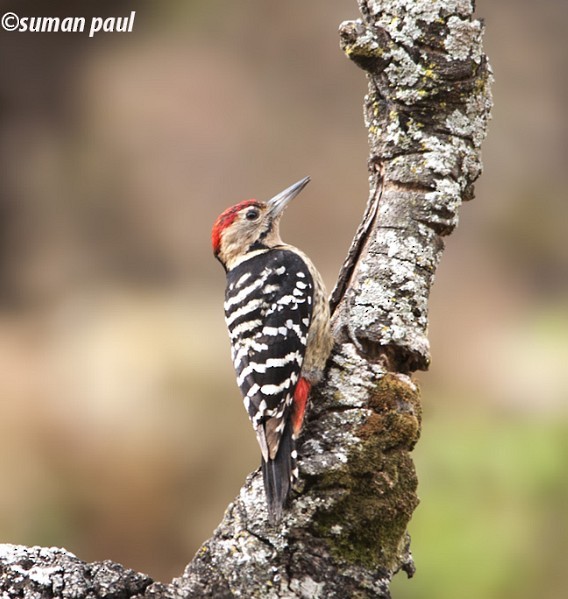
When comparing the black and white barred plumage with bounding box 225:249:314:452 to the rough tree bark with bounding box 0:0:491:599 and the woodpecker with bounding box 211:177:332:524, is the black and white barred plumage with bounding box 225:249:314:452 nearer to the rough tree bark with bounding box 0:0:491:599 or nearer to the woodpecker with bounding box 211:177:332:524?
the woodpecker with bounding box 211:177:332:524

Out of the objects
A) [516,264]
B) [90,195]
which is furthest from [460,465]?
[90,195]

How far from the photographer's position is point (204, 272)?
7441 mm

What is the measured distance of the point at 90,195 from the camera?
785 centimetres

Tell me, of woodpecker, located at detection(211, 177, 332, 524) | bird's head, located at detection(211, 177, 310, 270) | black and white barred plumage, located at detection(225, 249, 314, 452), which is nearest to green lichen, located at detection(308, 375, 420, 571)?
woodpecker, located at detection(211, 177, 332, 524)

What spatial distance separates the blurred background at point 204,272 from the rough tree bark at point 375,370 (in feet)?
7.92

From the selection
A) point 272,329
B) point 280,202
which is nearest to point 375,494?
point 272,329

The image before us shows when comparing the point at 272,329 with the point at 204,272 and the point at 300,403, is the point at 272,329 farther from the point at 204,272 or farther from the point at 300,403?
the point at 204,272

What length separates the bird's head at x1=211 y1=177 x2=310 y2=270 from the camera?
3.94 m

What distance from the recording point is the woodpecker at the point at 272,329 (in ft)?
9.45

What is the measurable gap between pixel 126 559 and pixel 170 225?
2.77 m

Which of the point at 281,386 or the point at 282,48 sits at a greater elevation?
the point at 282,48

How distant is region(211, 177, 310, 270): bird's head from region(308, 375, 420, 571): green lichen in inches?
53.4

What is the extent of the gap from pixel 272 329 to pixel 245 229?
2.51ft

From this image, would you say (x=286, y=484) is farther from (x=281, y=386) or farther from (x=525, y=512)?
(x=525, y=512)
